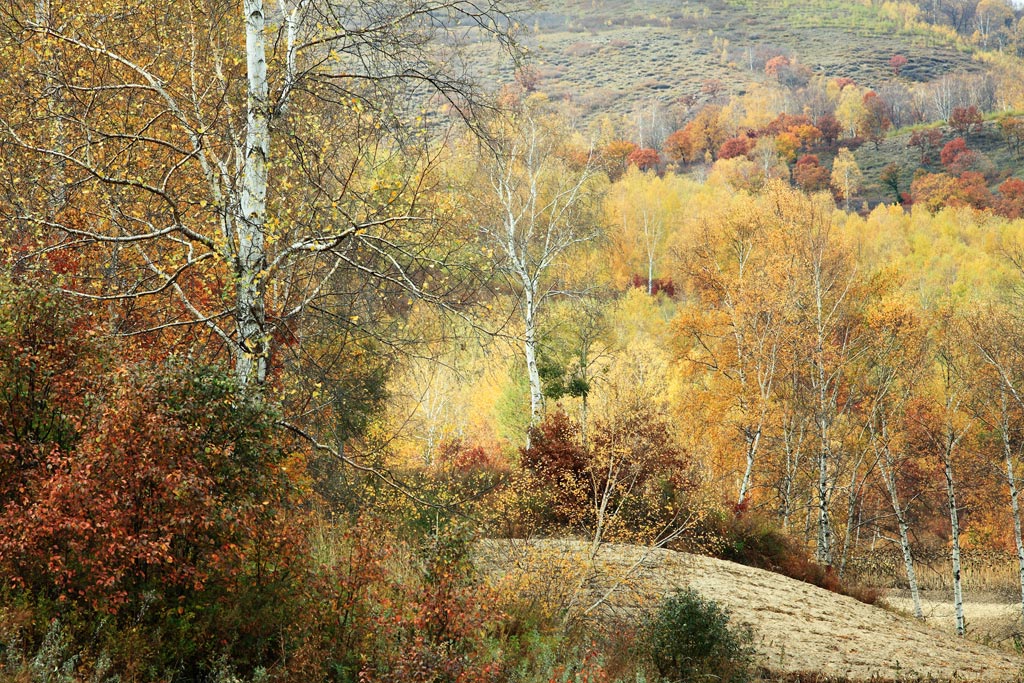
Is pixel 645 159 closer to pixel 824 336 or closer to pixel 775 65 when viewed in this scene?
pixel 775 65

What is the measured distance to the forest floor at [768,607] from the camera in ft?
28.0

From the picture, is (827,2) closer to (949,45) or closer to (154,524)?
(949,45)

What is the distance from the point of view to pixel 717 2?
191000mm

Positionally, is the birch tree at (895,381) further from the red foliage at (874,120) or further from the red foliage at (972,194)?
the red foliage at (874,120)

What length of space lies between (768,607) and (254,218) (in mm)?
8756

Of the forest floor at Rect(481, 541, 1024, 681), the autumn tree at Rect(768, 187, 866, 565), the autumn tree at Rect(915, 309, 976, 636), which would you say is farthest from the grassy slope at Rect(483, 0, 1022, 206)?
the forest floor at Rect(481, 541, 1024, 681)

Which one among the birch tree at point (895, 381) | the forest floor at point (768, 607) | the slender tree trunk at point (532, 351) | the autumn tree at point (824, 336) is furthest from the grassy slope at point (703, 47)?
the forest floor at point (768, 607)

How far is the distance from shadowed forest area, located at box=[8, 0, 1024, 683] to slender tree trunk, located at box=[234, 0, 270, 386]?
1.1 inches

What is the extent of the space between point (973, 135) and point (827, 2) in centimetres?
12002

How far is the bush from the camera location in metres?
7.97

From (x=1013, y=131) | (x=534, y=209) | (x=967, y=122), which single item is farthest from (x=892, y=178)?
(x=534, y=209)

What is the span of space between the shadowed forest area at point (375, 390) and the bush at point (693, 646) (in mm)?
33

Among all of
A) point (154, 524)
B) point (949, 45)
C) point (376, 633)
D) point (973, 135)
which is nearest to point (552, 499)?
point (376, 633)

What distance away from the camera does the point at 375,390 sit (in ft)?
42.2
